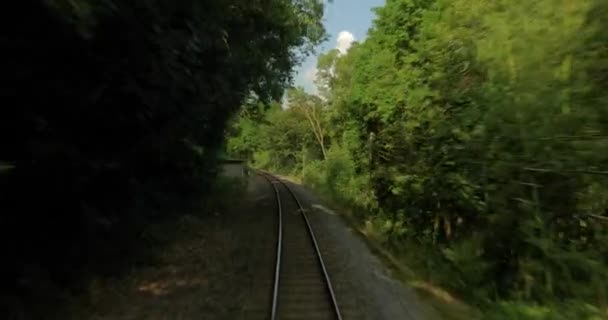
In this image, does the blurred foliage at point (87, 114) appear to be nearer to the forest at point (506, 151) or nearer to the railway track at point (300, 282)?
the railway track at point (300, 282)

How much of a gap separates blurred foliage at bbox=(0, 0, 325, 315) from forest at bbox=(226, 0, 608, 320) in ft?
14.3

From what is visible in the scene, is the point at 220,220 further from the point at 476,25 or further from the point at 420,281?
the point at 476,25

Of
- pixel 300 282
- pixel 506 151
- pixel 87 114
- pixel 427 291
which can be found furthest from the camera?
pixel 427 291

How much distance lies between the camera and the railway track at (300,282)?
384 inches

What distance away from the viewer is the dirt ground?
9.82 metres

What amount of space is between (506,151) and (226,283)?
6262 mm

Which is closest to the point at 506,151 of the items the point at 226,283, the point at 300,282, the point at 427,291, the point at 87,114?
the point at 427,291

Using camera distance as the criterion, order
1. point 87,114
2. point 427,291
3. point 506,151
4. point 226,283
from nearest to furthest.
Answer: point 87,114 < point 506,151 < point 226,283 < point 427,291

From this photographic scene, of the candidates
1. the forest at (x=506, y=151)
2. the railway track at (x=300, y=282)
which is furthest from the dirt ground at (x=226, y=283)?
the forest at (x=506, y=151)

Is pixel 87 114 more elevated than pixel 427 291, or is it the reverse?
pixel 87 114

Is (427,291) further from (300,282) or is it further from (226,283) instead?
(226,283)

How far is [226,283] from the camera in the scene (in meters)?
12.0

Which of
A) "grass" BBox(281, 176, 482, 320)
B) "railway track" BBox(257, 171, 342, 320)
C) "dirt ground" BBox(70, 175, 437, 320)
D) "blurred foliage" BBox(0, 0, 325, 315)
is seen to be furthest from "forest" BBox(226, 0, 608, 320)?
"blurred foliage" BBox(0, 0, 325, 315)

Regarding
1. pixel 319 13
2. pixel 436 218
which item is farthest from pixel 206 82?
pixel 319 13
